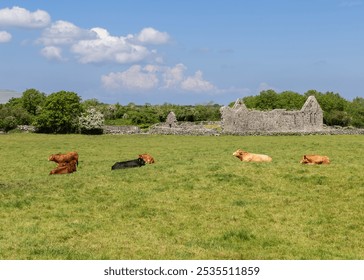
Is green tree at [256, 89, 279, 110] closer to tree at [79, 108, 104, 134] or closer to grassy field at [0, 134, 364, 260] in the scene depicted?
tree at [79, 108, 104, 134]

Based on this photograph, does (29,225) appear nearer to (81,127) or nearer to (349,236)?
(349,236)

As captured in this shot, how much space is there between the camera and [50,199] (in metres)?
15.8

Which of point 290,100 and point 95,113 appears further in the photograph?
point 290,100

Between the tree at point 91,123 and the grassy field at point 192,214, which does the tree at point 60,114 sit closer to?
the tree at point 91,123

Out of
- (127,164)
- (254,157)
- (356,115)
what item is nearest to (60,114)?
(127,164)

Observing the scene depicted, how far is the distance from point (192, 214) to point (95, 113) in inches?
2507

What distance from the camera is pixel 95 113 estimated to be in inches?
2980

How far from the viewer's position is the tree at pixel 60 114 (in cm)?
7406

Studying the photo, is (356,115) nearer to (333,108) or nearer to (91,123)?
(333,108)

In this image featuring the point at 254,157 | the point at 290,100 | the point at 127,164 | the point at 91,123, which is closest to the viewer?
the point at 254,157

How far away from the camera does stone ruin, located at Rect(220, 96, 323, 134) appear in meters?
70.8


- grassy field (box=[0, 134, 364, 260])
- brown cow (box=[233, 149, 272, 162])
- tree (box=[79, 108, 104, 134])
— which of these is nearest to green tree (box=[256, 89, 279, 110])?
tree (box=[79, 108, 104, 134])
